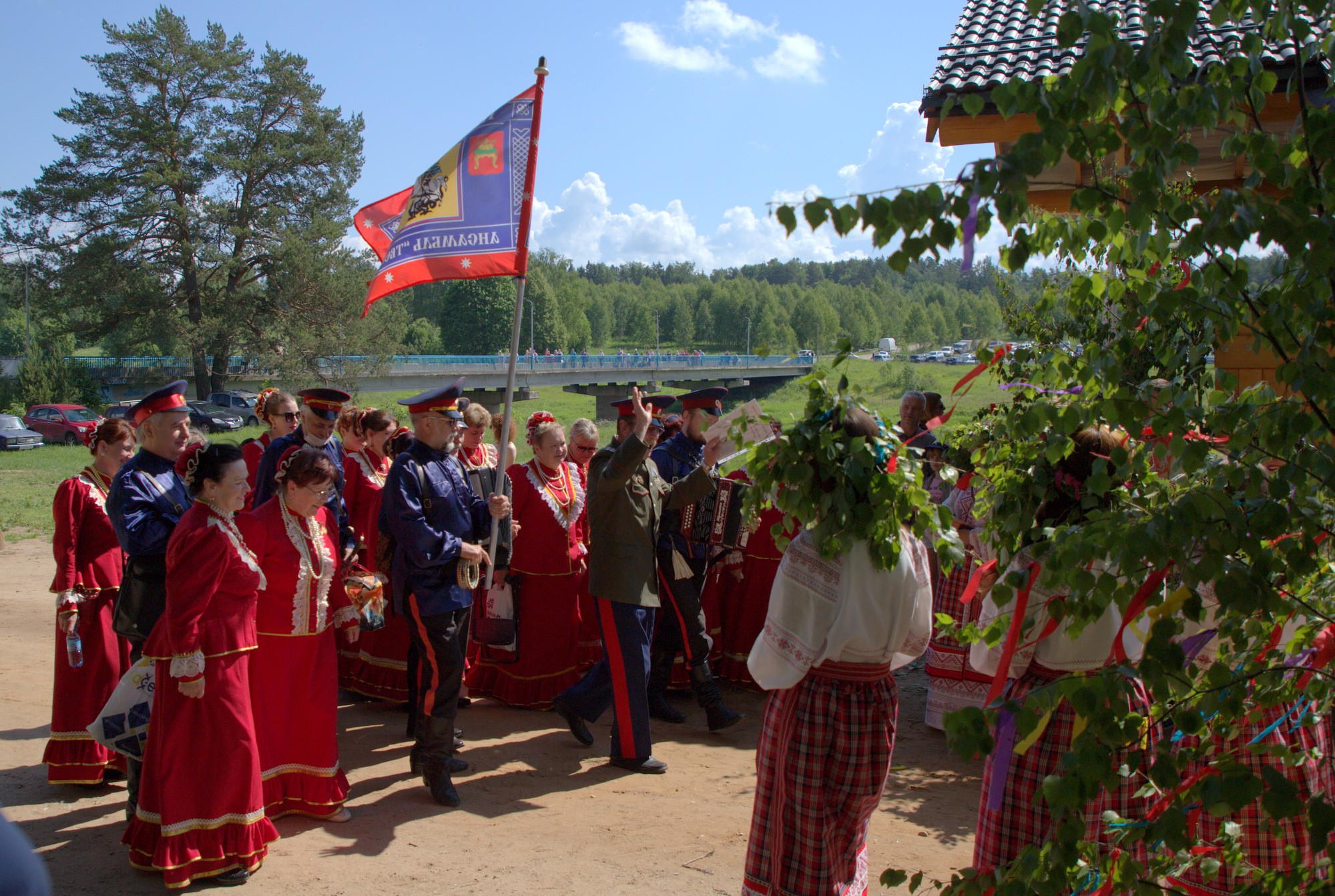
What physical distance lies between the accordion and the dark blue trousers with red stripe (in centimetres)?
96

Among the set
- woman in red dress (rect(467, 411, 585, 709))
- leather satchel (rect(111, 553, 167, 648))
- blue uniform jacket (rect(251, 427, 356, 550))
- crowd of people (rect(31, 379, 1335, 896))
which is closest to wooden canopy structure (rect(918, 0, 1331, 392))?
crowd of people (rect(31, 379, 1335, 896))

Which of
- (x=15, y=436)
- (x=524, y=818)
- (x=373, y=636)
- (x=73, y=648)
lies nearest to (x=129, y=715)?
(x=73, y=648)

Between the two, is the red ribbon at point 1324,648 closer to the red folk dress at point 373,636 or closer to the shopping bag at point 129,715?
the shopping bag at point 129,715

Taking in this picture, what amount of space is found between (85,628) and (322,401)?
1.84 m

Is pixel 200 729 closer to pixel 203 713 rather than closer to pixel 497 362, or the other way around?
pixel 203 713

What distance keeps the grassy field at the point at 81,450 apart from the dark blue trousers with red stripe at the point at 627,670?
1410 mm

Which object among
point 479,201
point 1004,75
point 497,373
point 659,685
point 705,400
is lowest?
point 659,685

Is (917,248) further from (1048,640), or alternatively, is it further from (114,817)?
(114,817)

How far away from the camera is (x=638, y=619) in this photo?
556 centimetres

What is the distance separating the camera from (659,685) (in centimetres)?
671

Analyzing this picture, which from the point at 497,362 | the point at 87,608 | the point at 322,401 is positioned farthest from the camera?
the point at 497,362

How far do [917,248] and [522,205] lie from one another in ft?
15.5

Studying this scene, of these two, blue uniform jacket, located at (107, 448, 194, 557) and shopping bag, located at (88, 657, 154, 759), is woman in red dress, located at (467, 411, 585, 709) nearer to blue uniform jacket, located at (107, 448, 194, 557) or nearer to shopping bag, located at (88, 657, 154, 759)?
blue uniform jacket, located at (107, 448, 194, 557)

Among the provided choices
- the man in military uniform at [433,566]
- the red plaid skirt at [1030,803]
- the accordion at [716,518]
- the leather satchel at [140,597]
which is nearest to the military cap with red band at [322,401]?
the man in military uniform at [433,566]
